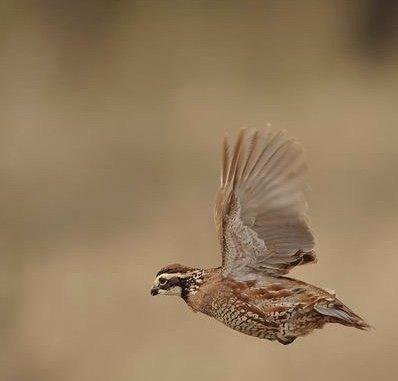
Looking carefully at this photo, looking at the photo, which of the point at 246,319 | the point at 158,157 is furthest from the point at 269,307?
the point at 158,157

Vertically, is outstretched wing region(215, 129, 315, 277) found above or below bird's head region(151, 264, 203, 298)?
above

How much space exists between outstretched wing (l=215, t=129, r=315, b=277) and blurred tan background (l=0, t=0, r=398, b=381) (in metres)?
1.46

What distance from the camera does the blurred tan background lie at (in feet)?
9.14

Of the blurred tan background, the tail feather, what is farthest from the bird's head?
the blurred tan background

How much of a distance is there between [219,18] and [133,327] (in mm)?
801

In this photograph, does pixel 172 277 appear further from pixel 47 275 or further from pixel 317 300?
pixel 47 275

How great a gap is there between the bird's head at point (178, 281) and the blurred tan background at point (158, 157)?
145cm

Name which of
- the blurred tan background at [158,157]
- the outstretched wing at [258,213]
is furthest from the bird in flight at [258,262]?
the blurred tan background at [158,157]

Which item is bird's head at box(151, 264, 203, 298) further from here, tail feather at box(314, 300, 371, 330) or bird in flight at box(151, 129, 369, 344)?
tail feather at box(314, 300, 371, 330)

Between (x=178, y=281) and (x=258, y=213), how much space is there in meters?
0.12

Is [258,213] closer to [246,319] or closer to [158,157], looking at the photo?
[246,319]

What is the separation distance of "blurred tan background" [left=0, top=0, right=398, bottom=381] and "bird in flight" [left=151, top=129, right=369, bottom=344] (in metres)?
1.46

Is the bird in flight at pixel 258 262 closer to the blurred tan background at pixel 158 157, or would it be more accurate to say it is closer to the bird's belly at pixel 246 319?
the bird's belly at pixel 246 319

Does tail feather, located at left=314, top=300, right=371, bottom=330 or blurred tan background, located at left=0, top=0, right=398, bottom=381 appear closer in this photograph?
tail feather, located at left=314, top=300, right=371, bottom=330
